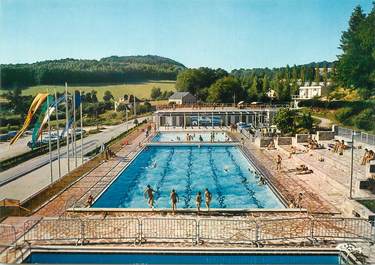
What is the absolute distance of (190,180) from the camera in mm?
16375

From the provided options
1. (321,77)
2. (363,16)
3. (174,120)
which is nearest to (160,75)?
(321,77)

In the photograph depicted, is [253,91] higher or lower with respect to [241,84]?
lower

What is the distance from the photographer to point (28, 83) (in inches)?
1559

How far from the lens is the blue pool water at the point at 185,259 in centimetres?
779

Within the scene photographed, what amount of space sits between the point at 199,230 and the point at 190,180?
300 inches

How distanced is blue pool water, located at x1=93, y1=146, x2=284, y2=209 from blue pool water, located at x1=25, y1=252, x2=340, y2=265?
3.75m

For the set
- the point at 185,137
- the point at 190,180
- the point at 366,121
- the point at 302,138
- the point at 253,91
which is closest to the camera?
the point at 190,180

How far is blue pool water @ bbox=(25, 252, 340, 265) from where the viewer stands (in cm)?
779

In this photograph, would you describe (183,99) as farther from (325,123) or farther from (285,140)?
(285,140)

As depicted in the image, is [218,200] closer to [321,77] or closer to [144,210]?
[144,210]

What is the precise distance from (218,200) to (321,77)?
147ft

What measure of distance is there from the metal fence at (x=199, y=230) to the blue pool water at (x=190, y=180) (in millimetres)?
2464

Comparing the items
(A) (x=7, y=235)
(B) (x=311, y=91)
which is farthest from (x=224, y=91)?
(A) (x=7, y=235)

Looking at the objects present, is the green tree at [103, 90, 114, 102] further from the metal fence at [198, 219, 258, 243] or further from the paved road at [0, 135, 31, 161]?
the metal fence at [198, 219, 258, 243]
